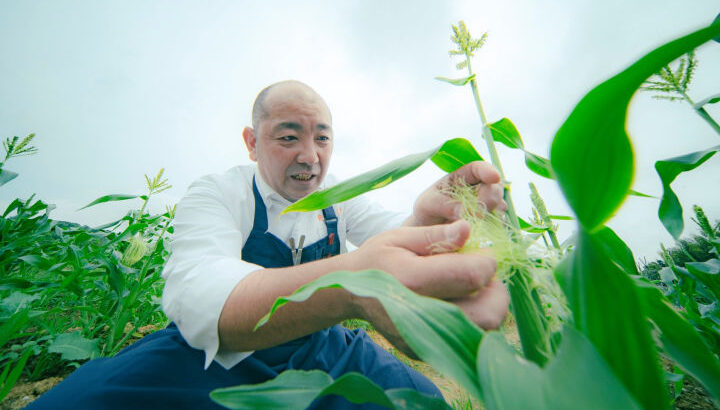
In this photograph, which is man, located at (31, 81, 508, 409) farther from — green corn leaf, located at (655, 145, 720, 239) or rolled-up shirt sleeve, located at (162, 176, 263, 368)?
green corn leaf, located at (655, 145, 720, 239)

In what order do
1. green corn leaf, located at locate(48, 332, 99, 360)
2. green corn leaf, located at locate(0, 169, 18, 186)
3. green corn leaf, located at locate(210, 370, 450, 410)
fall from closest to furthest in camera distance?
1. green corn leaf, located at locate(210, 370, 450, 410)
2. green corn leaf, located at locate(48, 332, 99, 360)
3. green corn leaf, located at locate(0, 169, 18, 186)

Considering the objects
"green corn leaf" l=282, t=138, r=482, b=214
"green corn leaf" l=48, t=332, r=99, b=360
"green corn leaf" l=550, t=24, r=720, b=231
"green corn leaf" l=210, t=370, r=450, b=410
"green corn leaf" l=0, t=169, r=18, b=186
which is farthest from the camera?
"green corn leaf" l=0, t=169, r=18, b=186

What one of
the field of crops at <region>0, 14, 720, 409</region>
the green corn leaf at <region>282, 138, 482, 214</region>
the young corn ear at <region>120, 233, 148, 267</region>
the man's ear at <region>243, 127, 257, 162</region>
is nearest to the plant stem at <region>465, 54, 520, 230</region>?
the field of crops at <region>0, 14, 720, 409</region>

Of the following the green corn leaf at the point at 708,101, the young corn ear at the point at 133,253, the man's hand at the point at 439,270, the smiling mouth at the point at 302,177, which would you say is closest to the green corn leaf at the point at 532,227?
the man's hand at the point at 439,270

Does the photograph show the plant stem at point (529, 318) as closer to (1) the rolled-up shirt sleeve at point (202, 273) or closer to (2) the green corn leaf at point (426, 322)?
(2) the green corn leaf at point (426, 322)

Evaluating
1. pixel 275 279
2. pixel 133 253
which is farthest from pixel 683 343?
pixel 133 253

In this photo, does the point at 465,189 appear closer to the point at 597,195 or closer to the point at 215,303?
the point at 597,195

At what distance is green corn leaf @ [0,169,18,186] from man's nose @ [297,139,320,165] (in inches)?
61.5

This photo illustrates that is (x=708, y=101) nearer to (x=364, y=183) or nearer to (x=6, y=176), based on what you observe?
(x=364, y=183)

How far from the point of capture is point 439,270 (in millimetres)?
383

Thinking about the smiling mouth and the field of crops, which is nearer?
the field of crops

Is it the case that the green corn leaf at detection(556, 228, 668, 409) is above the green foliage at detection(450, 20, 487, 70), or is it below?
below

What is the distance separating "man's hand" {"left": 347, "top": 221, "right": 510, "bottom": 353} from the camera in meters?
0.38

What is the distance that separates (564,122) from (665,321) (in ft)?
1.16
